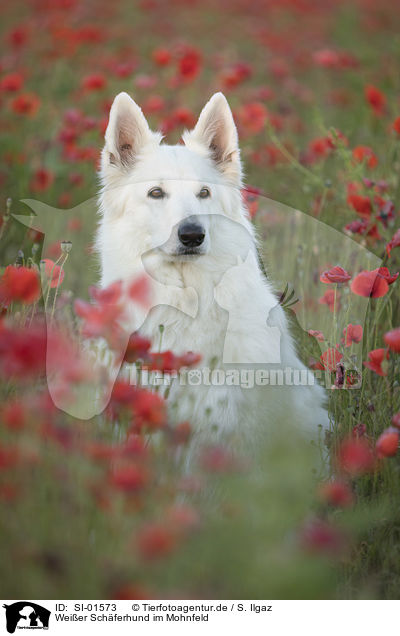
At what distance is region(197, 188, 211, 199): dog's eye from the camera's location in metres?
2.93

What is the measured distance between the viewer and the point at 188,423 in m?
2.01

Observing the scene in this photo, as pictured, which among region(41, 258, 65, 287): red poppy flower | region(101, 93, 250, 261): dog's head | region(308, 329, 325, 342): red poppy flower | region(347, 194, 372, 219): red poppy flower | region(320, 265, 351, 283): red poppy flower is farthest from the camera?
region(347, 194, 372, 219): red poppy flower

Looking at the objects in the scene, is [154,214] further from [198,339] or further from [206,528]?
[206,528]

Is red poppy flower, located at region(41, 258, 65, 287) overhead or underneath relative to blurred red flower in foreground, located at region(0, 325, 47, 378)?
overhead

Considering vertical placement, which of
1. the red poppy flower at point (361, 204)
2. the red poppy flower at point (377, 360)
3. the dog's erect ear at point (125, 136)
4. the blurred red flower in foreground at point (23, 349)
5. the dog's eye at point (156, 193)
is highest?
the dog's erect ear at point (125, 136)

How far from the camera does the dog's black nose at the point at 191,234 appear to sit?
278cm

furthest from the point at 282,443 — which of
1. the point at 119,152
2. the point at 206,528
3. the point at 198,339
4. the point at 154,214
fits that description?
the point at 119,152

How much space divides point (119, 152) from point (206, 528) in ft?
6.41

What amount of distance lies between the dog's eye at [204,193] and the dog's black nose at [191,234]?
0.20 meters

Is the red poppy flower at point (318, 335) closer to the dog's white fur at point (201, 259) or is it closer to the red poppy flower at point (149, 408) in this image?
the dog's white fur at point (201, 259)

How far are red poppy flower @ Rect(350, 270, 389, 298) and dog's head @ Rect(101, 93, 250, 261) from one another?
2.21 feet
